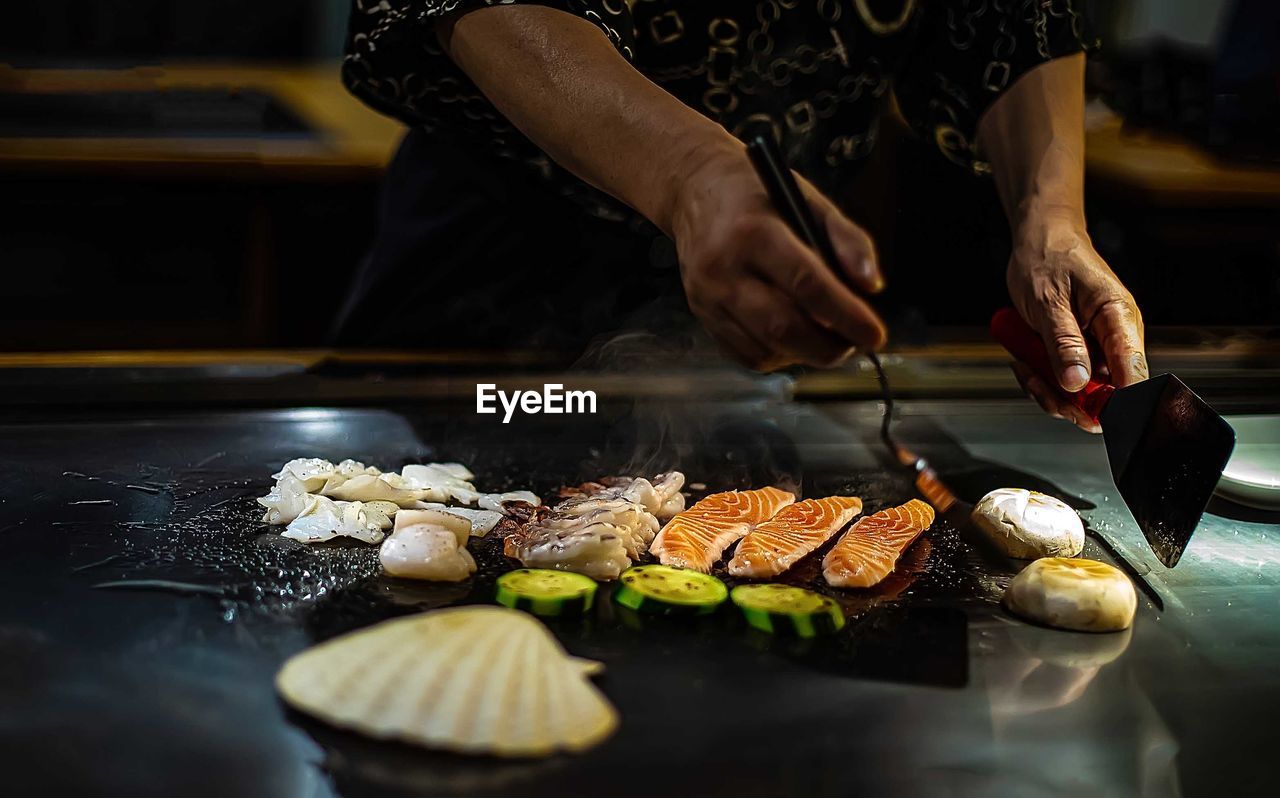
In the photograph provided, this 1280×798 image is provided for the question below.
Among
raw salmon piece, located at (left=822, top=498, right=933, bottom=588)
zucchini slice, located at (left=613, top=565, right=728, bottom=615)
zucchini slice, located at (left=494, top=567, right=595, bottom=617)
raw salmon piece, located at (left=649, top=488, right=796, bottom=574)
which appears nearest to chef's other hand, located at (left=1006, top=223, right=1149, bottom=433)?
raw salmon piece, located at (left=822, top=498, right=933, bottom=588)

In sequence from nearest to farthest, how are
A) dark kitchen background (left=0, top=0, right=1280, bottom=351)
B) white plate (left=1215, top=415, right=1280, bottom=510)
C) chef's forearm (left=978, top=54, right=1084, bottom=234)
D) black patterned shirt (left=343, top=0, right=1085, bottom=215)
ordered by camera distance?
white plate (left=1215, top=415, right=1280, bottom=510) < black patterned shirt (left=343, top=0, right=1085, bottom=215) < chef's forearm (left=978, top=54, right=1084, bottom=234) < dark kitchen background (left=0, top=0, right=1280, bottom=351)

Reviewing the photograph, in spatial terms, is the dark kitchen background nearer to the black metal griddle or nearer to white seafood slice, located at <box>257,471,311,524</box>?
the black metal griddle

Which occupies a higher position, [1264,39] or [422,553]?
[1264,39]

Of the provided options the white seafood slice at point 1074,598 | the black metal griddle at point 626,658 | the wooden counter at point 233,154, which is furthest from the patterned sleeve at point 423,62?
the wooden counter at point 233,154

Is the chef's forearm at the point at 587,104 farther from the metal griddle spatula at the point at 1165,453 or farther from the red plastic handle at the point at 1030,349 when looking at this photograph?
the red plastic handle at the point at 1030,349

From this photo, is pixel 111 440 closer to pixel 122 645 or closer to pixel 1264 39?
pixel 122 645

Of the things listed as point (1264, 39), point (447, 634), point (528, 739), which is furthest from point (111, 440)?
point (1264, 39)
